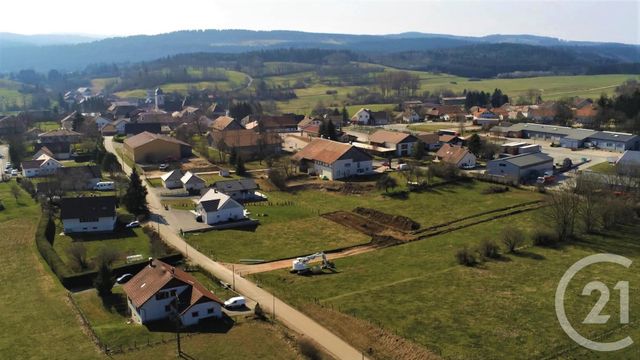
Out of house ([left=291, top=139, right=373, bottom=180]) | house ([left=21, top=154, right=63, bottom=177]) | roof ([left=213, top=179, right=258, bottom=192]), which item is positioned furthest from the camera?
house ([left=21, top=154, right=63, bottom=177])

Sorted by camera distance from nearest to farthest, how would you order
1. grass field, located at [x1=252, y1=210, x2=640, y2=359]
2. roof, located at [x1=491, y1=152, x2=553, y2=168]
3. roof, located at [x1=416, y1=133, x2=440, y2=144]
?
grass field, located at [x1=252, y1=210, x2=640, y2=359]
roof, located at [x1=491, y1=152, x2=553, y2=168]
roof, located at [x1=416, y1=133, x2=440, y2=144]

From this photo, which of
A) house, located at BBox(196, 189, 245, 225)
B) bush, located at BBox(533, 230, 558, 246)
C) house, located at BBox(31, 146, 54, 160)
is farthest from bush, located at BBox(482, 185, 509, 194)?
house, located at BBox(31, 146, 54, 160)

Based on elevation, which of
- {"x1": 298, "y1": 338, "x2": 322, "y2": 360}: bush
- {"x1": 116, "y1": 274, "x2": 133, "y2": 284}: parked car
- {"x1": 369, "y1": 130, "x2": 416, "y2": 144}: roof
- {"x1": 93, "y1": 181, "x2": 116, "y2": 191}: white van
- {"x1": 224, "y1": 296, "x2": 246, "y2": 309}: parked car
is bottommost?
{"x1": 93, "y1": 181, "x2": 116, "y2": 191}: white van

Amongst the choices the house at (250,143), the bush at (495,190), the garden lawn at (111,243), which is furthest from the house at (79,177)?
the bush at (495,190)

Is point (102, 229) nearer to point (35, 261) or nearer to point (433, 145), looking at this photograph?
point (35, 261)

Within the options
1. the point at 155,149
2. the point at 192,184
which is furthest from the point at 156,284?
the point at 155,149

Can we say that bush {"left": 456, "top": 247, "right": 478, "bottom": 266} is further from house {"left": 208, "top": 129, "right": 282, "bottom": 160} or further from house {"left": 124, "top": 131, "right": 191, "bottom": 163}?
house {"left": 124, "top": 131, "right": 191, "bottom": 163}

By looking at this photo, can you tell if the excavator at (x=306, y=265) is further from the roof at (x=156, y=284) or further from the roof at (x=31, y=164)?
the roof at (x=31, y=164)
